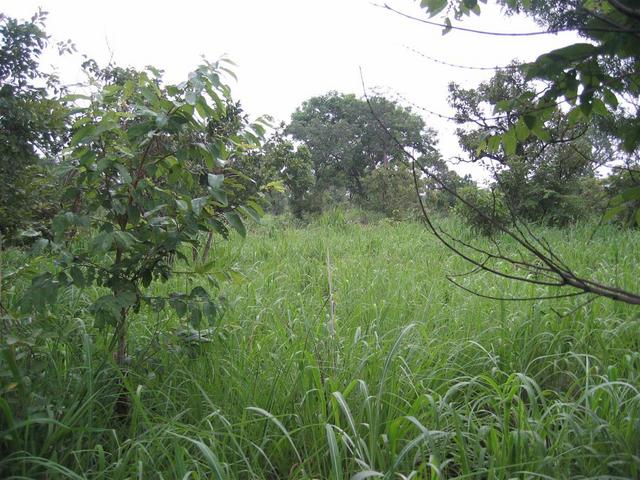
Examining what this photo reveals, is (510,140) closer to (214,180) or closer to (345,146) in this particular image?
(214,180)

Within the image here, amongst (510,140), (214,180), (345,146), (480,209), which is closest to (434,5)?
(510,140)

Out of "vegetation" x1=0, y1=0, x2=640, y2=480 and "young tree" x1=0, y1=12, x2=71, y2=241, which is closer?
"vegetation" x1=0, y1=0, x2=640, y2=480

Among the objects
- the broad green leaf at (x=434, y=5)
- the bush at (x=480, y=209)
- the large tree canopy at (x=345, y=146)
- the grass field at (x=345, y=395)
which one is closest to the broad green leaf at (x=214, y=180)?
the grass field at (x=345, y=395)

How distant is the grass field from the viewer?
1498 millimetres

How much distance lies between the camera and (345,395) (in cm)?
172

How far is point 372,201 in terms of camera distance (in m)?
12.9

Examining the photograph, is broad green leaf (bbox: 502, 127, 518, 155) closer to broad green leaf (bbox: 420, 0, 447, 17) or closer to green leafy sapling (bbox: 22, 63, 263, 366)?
broad green leaf (bbox: 420, 0, 447, 17)

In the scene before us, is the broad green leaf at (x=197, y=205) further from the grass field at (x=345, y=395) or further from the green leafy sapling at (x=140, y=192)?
the grass field at (x=345, y=395)

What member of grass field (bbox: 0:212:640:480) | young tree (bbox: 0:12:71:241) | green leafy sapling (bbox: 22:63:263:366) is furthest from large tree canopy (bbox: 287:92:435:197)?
green leafy sapling (bbox: 22:63:263:366)

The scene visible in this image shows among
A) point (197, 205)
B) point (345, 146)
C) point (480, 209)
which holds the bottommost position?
point (197, 205)

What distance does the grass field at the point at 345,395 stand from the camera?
1.50 m

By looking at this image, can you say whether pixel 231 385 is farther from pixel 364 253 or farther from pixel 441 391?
pixel 364 253

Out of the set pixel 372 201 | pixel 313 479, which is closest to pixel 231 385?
pixel 313 479

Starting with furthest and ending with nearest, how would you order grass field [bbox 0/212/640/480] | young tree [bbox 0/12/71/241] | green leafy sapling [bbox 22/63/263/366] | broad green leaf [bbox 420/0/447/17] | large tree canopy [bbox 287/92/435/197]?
large tree canopy [bbox 287/92/435/197]
young tree [bbox 0/12/71/241]
green leafy sapling [bbox 22/63/263/366]
grass field [bbox 0/212/640/480]
broad green leaf [bbox 420/0/447/17]
